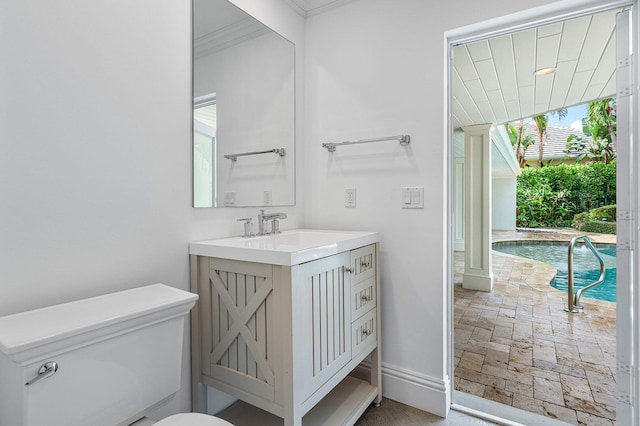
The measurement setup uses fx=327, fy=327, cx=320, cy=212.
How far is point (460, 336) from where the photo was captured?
2533 mm

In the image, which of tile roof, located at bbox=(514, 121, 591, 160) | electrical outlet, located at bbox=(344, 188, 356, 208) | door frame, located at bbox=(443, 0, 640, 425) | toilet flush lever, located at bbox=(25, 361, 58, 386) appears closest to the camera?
toilet flush lever, located at bbox=(25, 361, 58, 386)

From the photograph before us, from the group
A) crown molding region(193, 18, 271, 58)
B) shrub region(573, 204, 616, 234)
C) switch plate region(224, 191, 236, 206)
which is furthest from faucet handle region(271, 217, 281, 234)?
→ shrub region(573, 204, 616, 234)

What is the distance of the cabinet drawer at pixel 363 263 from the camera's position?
1.64 metres

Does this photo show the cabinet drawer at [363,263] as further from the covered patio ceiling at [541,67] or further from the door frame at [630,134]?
the covered patio ceiling at [541,67]

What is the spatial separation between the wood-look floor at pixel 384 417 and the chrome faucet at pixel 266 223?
2.98ft

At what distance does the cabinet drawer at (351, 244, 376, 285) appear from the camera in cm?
164

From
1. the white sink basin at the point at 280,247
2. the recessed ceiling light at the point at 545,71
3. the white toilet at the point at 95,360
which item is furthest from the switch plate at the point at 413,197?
the white toilet at the point at 95,360

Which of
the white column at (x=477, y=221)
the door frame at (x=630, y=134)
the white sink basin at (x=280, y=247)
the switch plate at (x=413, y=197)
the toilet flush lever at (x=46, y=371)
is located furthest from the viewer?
the white column at (x=477, y=221)

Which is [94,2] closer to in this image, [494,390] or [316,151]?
[316,151]

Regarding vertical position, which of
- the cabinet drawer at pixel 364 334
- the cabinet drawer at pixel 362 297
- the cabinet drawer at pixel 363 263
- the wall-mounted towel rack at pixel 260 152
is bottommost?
the cabinet drawer at pixel 364 334

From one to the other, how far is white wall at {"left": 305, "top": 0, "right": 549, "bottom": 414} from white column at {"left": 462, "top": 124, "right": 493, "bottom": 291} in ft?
1.96

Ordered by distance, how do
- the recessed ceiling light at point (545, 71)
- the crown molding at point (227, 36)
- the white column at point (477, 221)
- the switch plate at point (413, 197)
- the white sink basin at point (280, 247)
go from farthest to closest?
the white column at point (477, 221) < the recessed ceiling light at point (545, 71) < the switch plate at point (413, 197) < the crown molding at point (227, 36) < the white sink basin at point (280, 247)

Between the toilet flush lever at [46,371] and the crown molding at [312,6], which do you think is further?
the crown molding at [312,6]

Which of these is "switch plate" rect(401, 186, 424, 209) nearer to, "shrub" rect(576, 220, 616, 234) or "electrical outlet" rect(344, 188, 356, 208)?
"electrical outlet" rect(344, 188, 356, 208)
